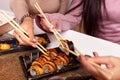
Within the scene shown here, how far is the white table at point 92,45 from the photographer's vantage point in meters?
1.07

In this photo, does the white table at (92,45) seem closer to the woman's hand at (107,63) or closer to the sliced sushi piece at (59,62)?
the sliced sushi piece at (59,62)

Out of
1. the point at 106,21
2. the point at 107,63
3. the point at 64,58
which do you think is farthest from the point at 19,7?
the point at 107,63

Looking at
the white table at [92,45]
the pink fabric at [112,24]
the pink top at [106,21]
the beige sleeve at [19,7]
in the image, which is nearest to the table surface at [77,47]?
the white table at [92,45]

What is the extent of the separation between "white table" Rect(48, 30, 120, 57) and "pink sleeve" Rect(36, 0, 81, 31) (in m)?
0.09

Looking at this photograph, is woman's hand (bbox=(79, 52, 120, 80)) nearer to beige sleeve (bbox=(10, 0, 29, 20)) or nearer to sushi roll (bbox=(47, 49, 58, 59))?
sushi roll (bbox=(47, 49, 58, 59))

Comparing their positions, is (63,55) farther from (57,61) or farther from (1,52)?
(1,52)

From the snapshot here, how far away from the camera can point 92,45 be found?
1109 mm

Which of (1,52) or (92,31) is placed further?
(92,31)

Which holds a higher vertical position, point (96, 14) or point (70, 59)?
point (96, 14)

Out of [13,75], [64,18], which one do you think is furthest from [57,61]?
[64,18]

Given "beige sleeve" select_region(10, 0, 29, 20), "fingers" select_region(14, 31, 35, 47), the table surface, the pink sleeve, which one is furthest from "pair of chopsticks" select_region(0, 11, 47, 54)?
"beige sleeve" select_region(10, 0, 29, 20)

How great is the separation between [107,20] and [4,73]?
0.67 m

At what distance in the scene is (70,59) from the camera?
98 cm

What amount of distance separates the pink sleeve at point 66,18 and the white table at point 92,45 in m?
0.09
